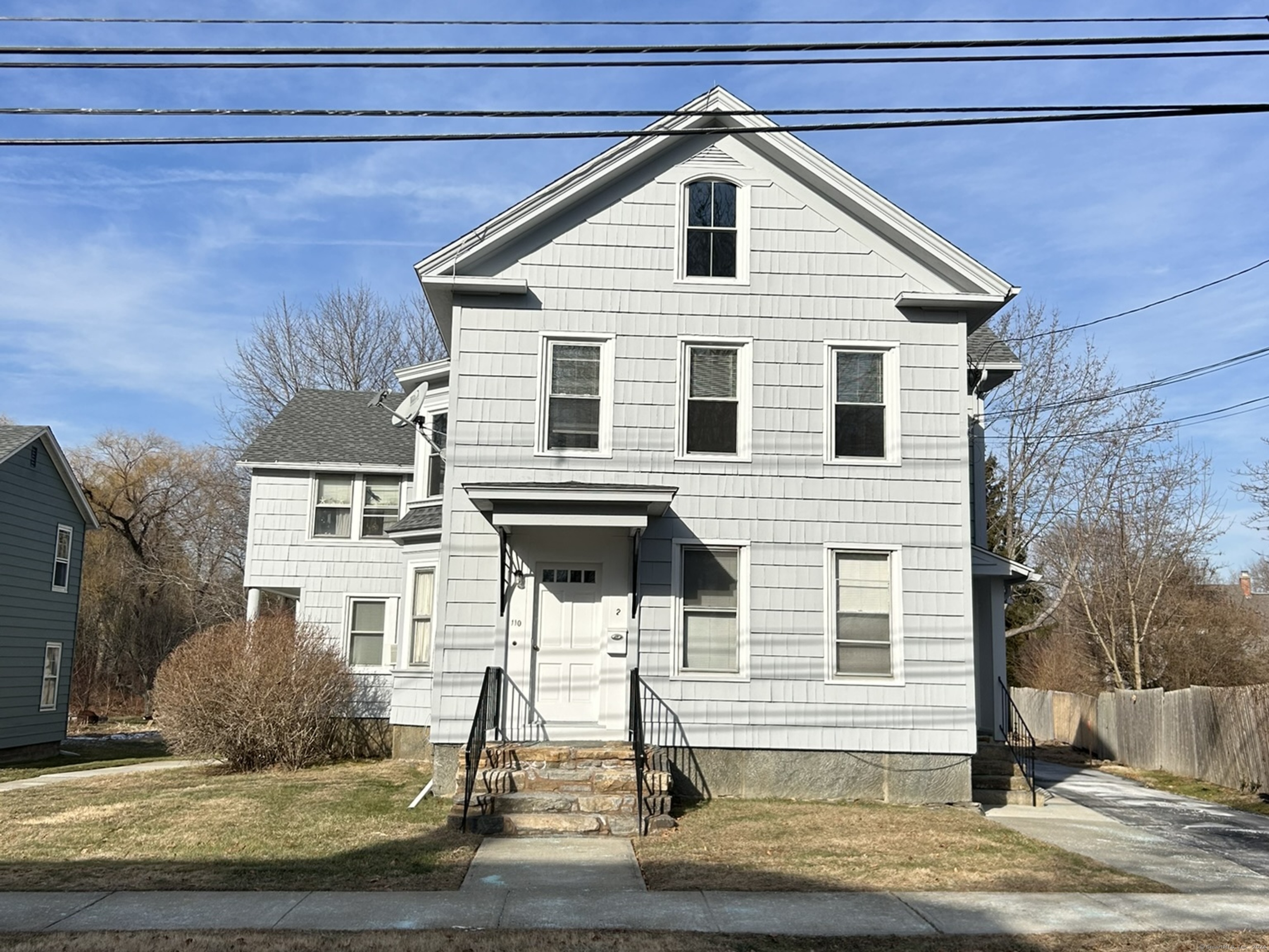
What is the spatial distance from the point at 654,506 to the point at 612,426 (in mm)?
1386

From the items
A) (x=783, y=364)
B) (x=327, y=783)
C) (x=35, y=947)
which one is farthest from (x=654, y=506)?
(x=35, y=947)

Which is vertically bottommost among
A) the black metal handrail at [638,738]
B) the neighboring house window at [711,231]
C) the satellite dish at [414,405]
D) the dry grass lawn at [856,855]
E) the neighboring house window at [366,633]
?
the dry grass lawn at [856,855]

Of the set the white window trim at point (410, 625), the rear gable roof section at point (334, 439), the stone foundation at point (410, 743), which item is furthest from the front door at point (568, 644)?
the rear gable roof section at point (334, 439)

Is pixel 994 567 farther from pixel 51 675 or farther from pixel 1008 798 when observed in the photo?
pixel 51 675

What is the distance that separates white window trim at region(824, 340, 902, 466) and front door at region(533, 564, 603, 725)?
3.45 m

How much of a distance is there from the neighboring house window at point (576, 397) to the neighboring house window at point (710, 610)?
188cm

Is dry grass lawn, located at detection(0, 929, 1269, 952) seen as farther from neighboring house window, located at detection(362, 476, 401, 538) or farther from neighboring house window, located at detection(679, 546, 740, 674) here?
neighboring house window, located at detection(362, 476, 401, 538)

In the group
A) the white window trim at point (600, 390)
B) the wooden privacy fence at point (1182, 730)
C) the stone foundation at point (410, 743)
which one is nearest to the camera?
the white window trim at point (600, 390)

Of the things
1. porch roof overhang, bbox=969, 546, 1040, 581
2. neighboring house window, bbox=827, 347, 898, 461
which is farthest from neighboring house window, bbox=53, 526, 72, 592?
porch roof overhang, bbox=969, 546, 1040, 581

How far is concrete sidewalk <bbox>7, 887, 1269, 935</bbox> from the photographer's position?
7945mm

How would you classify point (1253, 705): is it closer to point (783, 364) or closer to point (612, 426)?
point (783, 364)

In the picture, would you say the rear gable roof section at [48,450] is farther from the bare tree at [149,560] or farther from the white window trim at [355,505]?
the bare tree at [149,560]

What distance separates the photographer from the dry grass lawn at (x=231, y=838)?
30.6 ft

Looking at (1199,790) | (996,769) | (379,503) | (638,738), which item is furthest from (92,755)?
(1199,790)
